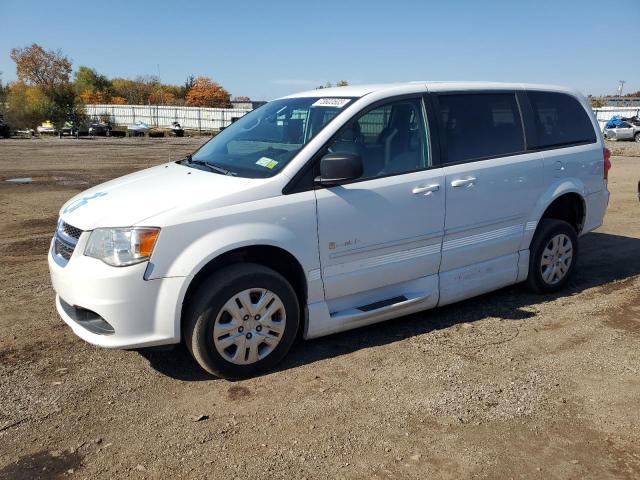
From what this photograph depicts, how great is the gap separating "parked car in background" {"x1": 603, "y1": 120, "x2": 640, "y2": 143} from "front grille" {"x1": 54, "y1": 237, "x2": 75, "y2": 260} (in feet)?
134

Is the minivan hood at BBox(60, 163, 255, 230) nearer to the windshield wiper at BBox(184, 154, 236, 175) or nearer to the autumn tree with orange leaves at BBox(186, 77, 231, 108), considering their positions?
the windshield wiper at BBox(184, 154, 236, 175)

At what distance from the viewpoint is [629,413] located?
331 cm

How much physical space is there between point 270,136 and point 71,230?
158 centimetres

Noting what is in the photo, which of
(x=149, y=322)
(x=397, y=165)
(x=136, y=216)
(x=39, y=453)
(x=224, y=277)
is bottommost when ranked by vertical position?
(x=39, y=453)

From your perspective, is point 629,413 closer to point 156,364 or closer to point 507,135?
point 507,135

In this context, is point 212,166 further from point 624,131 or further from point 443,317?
point 624,131

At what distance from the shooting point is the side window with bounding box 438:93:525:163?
452 cm

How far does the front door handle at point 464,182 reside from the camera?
4.39 metres

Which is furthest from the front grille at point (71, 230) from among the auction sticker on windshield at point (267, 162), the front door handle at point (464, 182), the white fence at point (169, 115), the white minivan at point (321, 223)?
the white fence at point (169, 115)

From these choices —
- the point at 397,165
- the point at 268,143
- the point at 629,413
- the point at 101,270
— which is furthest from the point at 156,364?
the point at 629,413

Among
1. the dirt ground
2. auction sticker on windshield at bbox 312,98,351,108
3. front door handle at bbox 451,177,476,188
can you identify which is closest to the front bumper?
the dirt ground

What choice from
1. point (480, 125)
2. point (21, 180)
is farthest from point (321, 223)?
point (21, 180)

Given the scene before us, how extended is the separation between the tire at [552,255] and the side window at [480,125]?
838 mm

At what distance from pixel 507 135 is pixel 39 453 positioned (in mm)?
4217
